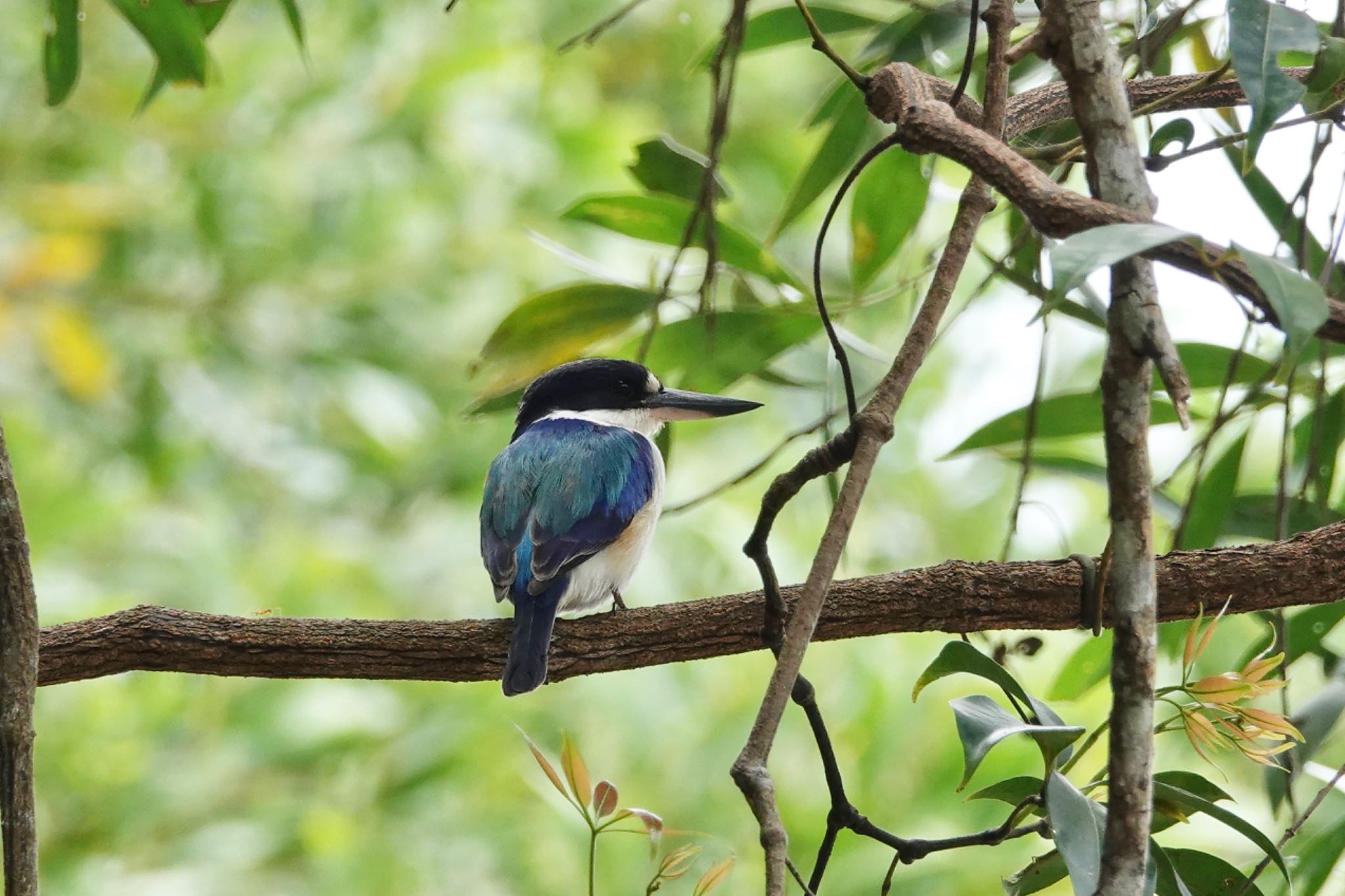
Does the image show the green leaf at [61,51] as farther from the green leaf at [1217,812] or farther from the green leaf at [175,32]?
the green leaf at [1217,812]

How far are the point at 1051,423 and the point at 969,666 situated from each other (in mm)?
965

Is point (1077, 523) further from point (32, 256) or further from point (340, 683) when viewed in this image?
point (32, 256)

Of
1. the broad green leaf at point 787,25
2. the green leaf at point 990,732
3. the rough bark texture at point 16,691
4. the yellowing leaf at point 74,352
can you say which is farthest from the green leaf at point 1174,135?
the yellowing leaf at point 74,352

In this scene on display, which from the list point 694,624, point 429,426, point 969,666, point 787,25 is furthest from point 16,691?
point 429,426

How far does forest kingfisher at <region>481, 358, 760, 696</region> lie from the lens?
7.03ft

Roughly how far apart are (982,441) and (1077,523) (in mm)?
2906

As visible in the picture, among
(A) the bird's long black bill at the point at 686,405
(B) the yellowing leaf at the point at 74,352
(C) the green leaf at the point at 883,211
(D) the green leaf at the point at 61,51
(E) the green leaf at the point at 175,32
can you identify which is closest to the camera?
(D) the green leaf at the point at 61,51

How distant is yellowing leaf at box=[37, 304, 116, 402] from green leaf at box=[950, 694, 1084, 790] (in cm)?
367

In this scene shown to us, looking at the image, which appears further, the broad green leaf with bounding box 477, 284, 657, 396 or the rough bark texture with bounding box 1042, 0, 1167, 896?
the broad green leaf with bounding box 477, 284, 657, 396

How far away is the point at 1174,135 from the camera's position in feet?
4.00

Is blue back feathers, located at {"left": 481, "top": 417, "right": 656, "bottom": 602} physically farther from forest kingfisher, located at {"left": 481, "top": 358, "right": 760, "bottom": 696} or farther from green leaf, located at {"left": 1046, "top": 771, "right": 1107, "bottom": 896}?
green leaf, located at {"left": 1046, "top": 771, "right": 1107, "bottom": 896}

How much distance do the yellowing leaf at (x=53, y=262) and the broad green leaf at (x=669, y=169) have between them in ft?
9.39

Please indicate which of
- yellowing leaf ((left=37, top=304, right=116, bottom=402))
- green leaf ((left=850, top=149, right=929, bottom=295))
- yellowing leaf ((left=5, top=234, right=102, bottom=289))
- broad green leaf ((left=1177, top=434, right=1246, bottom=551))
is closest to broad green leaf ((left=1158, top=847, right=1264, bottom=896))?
broad green leaf ((left=1177, top=434, right=1246, bottom=551))

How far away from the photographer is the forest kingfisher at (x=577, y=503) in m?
2.14
